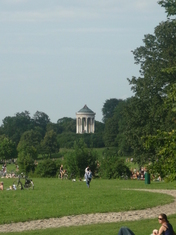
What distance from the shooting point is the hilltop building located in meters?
182

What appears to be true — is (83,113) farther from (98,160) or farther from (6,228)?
(6,228)

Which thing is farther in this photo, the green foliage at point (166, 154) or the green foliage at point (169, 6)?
the green foliage at point (169, 6)

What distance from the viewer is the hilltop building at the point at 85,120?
182m

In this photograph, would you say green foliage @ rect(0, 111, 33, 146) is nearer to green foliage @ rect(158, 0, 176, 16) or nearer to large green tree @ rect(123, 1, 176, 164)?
large green tree @ rect(123, 1, 176, 164)

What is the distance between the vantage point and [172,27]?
4975 centimetres

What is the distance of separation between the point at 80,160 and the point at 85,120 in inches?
5087

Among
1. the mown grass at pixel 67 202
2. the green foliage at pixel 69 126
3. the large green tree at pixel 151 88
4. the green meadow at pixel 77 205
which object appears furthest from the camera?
the green foliage at pixel 69 126

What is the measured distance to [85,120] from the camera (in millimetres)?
182625

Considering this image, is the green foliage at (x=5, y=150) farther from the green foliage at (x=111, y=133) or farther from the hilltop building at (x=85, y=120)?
the hilltop building at (x=85, y=120)

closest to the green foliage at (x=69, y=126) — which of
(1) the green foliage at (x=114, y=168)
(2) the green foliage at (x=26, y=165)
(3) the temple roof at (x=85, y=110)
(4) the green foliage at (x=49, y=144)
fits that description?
(3) the temple roof at (x=85, y=110)

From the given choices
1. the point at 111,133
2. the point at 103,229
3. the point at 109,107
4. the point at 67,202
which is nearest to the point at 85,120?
the point at 109,107

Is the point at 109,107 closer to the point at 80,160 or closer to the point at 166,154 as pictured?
the point at 80,160

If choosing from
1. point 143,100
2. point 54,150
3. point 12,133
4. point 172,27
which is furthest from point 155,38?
point 12,133

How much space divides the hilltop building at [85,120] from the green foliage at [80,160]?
415 feet
